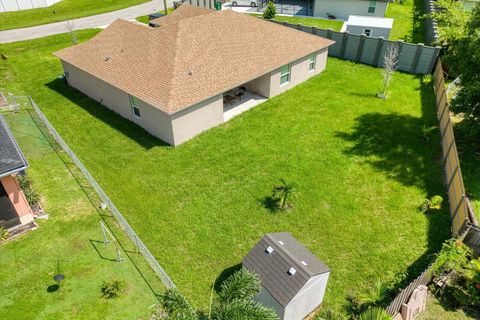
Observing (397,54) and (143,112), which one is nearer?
(143,112)

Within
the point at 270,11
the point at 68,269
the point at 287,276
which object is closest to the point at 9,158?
the point at 68,269

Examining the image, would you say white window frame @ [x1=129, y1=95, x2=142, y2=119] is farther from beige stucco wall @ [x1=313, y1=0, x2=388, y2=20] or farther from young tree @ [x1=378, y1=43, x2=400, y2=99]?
beige stucco wall @ [x1=313, y1=0, x2=388, y2=20]

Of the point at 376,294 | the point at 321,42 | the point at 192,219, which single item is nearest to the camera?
the point at 376,294

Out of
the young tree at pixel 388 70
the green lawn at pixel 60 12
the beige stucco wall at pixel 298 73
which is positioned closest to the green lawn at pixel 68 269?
the beige stucco wall at pixel 298 73

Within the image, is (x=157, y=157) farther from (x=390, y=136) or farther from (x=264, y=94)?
(x=390, y=136)

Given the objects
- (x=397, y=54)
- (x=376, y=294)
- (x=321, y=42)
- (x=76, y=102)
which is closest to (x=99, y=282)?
(x=376, y=294)

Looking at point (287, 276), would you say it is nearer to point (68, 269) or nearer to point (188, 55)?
point (68, 269)

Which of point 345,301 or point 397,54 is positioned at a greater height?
point 397,54
